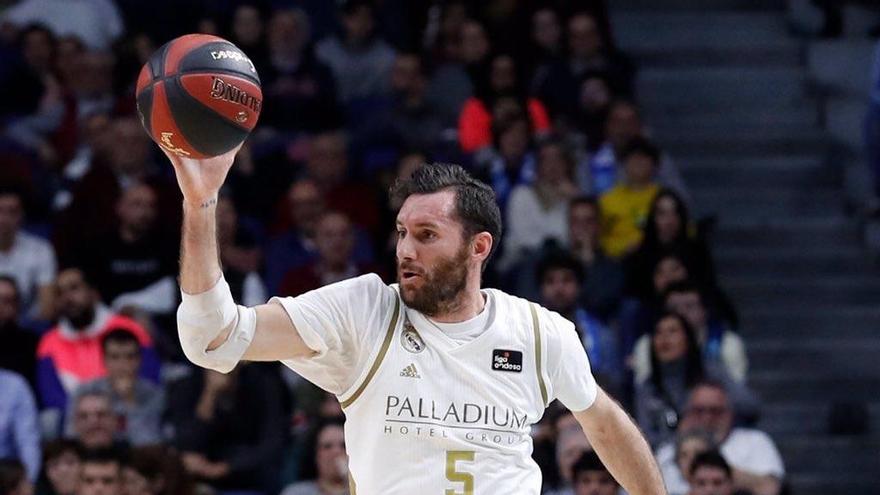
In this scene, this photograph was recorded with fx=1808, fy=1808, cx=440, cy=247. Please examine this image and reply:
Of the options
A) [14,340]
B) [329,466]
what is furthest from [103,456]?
[14,340]

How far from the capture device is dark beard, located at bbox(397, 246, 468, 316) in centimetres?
601

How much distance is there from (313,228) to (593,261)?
2002 mm

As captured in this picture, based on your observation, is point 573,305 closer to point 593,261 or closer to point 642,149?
point 593,261

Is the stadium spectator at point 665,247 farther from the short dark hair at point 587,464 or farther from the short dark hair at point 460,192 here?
the short dark hair at point 460,192

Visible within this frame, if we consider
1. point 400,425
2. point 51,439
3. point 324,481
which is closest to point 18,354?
point 51,439

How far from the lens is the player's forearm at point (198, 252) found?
5.41 meters

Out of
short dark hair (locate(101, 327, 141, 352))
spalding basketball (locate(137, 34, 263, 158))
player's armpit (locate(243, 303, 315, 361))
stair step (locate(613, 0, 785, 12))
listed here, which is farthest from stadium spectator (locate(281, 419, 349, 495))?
stair step (locate(613, 0, 785, 12))

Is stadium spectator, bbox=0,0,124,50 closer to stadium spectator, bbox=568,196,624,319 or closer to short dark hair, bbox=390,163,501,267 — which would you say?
stadium spectator, bbox=568,196,624,319

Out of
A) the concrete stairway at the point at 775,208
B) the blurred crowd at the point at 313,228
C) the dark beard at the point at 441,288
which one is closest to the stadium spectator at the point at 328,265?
the blurred crowd at the point at 313,228

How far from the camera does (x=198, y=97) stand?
5.53 metres

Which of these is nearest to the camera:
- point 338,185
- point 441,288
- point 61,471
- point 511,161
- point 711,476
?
point 441,288

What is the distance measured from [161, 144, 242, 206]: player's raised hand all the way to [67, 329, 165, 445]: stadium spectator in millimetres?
5779

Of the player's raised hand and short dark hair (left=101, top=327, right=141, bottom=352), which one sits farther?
short dark hair (left=101, top=327, right=141, bottom=352)

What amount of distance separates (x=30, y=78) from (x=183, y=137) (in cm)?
902
